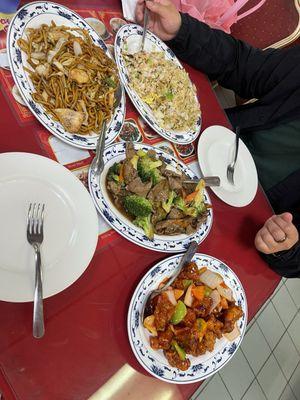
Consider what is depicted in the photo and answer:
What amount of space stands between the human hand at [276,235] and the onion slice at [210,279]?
1.16 feet

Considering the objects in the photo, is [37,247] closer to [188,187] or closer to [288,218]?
[188,187]

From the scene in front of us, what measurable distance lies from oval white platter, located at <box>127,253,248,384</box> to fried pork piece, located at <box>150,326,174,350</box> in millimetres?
17

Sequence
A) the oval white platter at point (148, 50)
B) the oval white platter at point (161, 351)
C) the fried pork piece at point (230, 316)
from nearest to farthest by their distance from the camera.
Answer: the oval white platter at point (161, 351)
the fried pork piece at point (230, 316)
the oval white platter at point (148, 50)

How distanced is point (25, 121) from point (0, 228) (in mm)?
408

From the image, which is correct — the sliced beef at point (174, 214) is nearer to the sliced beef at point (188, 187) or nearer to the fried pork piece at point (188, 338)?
the sliced beef at point (188, 187)

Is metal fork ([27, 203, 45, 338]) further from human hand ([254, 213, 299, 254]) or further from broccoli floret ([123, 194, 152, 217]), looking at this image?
human hand ([254, 213, 299, 254])

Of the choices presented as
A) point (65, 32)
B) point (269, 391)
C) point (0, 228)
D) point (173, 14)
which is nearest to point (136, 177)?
point (0, 228)

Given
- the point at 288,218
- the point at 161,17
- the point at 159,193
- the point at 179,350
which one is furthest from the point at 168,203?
the point at 161,17

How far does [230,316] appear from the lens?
4.59ft

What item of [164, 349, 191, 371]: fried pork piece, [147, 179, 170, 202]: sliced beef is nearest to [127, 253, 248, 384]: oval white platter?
[164, 349, 191, 371]: fried pork piece

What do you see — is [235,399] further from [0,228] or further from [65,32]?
[65,32]

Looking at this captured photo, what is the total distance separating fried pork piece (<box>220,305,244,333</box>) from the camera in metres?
1.39

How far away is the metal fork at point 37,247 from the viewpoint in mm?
980

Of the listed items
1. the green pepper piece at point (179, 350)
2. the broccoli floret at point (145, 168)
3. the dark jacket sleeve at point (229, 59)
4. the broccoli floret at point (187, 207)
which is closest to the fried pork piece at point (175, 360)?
the green pepper piece at point (179, 350)
